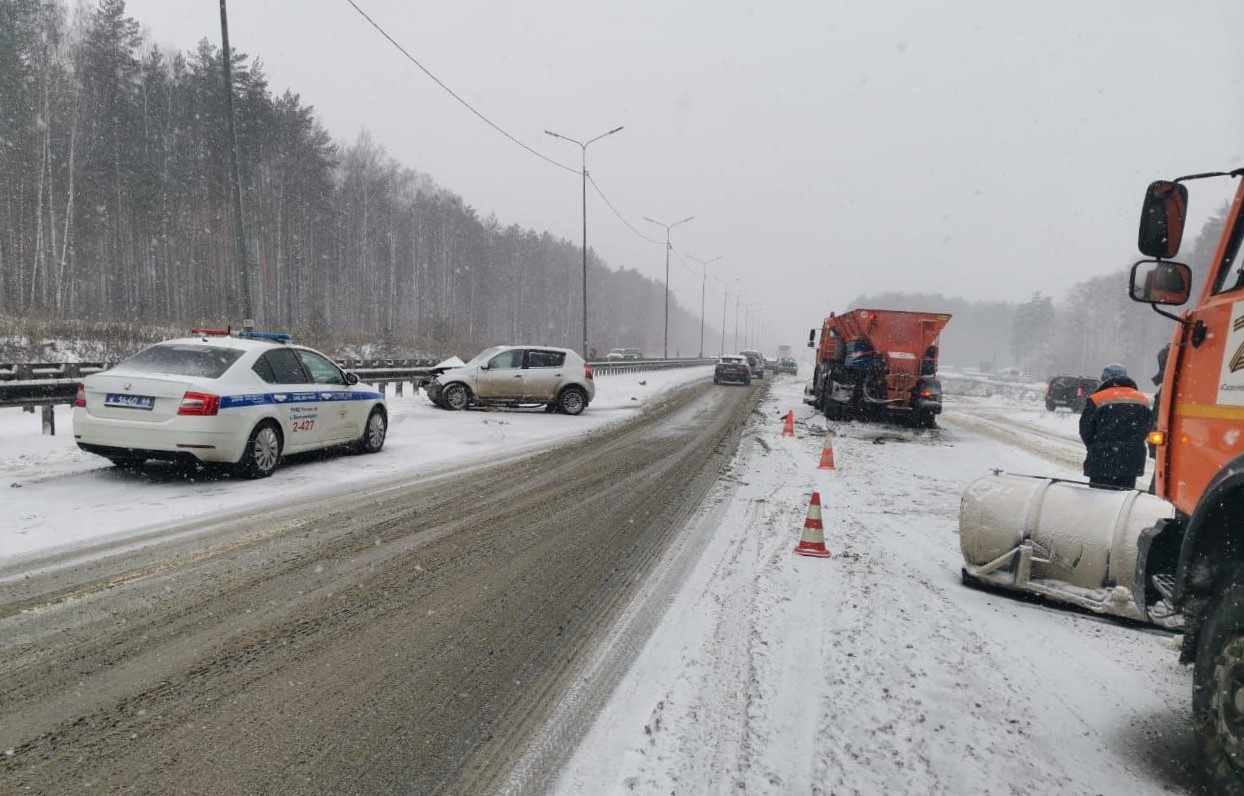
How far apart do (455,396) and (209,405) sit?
33.0ft

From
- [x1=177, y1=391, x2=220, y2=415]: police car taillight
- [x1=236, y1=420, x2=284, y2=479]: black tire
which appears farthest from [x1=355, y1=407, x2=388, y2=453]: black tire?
[x1=177, y1=391, x2=220, y2=415]: police car taillight

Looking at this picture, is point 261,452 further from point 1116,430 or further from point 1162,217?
point 1116,430

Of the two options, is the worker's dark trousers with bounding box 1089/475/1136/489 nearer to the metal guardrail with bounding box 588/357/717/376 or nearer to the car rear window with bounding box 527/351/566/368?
the car rear window with bounding box 527/351/566/368

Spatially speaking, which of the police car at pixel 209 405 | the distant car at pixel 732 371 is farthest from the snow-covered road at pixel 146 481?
the distant car at pixel 732 371

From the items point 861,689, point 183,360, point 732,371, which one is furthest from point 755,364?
point 861,689

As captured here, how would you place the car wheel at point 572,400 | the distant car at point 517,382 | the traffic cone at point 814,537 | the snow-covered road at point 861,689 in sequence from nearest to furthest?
the snow-covered road at point 861,689, the traffic cone at point 814,537, the distant car at point 517,382, the car wheel at point 572,400

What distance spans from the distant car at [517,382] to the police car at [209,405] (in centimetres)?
791

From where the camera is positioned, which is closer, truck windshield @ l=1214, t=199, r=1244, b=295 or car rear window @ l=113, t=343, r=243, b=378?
truck windshield @ l=1214, t=199, r=1244, b=295

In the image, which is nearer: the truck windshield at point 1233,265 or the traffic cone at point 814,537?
the truck windshield at point 1233,265

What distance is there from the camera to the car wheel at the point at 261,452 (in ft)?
25.8

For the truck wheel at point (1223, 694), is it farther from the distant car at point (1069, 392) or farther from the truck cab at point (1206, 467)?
the distant car at point (1069, 392)

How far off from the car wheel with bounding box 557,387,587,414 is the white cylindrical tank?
13.3 metres

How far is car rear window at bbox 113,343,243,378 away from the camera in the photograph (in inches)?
295

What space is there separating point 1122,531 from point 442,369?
1593 cm
